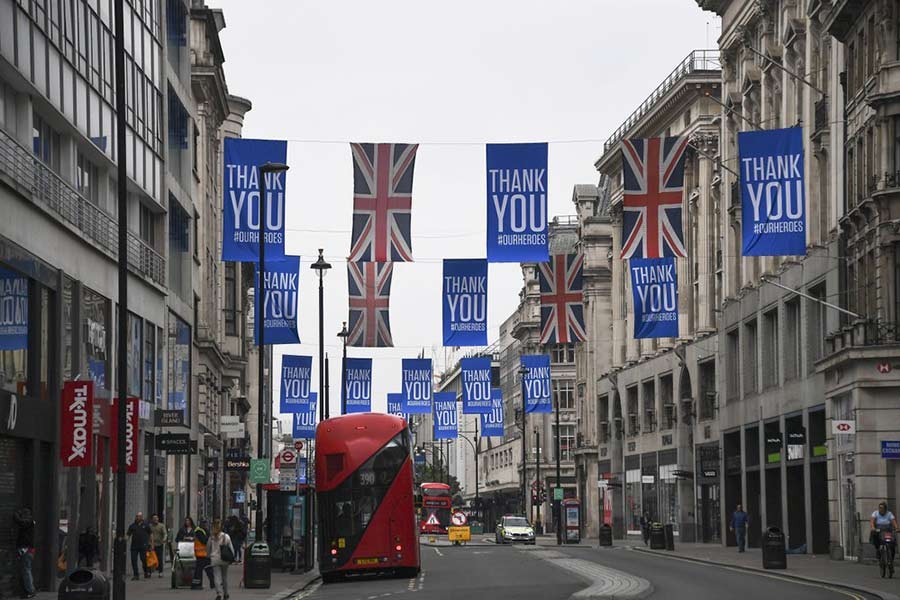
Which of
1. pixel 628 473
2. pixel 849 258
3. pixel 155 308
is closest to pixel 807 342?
pixel 849 258

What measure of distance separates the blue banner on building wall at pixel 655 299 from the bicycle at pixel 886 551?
14.8 meters

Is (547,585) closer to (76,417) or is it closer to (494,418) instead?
(76,417)

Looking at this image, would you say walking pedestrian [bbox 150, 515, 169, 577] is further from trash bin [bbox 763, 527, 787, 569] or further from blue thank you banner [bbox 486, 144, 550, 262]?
trash bin [bbox 763, 527, 787, 569]

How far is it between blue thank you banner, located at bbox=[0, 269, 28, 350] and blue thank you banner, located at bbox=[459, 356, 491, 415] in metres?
45.2

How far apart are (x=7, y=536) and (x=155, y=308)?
18637 mm

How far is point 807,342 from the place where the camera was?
195ft

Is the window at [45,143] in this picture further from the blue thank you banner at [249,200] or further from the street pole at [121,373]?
the street pole at [121,373]

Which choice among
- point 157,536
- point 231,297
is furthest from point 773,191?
point 231,297

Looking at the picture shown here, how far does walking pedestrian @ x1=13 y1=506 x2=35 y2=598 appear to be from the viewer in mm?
32719

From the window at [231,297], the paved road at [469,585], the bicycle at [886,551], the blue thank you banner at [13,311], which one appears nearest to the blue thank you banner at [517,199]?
the paved road at [469,585]

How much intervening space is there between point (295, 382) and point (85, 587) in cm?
4501

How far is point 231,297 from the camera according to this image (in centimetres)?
9244

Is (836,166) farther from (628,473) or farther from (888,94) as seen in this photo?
(628,473)

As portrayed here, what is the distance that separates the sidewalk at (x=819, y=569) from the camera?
116ft
